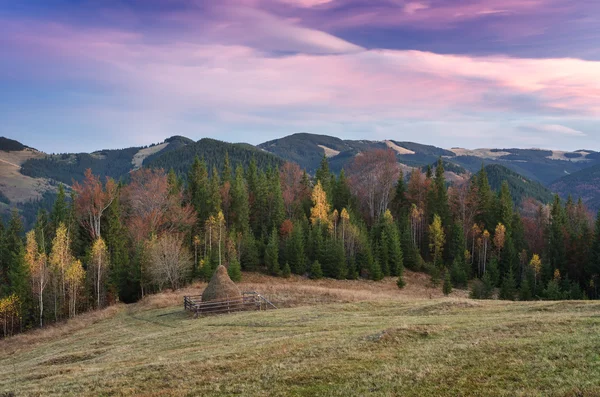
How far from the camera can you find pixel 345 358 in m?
17.3

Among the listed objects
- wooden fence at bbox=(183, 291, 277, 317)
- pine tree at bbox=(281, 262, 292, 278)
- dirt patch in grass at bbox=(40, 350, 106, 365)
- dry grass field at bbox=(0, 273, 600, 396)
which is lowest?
pine tree at bbox=(281, 262, 292, 278)

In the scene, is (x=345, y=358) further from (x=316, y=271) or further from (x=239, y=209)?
(x=239, y=209)

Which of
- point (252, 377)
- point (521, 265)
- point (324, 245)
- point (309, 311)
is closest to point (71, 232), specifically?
point (324, 245)

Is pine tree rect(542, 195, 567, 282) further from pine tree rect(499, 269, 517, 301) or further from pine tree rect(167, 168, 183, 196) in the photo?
pine tree rect(167, 168, 183, 196)

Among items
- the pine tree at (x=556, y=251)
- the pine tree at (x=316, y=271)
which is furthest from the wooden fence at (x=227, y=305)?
the pine tree at (x=556, y=251)

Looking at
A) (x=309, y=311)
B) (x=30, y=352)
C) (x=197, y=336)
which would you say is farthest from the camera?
(x=309, y=311)

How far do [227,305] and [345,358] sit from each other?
27.6 meters

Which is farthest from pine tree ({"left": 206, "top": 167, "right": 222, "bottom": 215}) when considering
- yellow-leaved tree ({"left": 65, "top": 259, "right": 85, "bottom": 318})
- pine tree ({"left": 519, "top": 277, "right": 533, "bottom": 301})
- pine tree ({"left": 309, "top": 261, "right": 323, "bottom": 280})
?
pine tree ({"left": 519, "top": 277, "right": 533, "bottom": 301})

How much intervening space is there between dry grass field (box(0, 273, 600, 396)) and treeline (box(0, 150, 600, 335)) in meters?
32.6

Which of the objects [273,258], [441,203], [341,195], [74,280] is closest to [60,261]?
[74,280]

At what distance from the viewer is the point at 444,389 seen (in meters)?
12.8

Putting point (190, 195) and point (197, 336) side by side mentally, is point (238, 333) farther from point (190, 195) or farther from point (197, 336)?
point (190, 195)

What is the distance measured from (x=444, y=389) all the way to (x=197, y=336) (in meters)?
19.8

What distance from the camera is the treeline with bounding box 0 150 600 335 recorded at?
6397 centimetres
